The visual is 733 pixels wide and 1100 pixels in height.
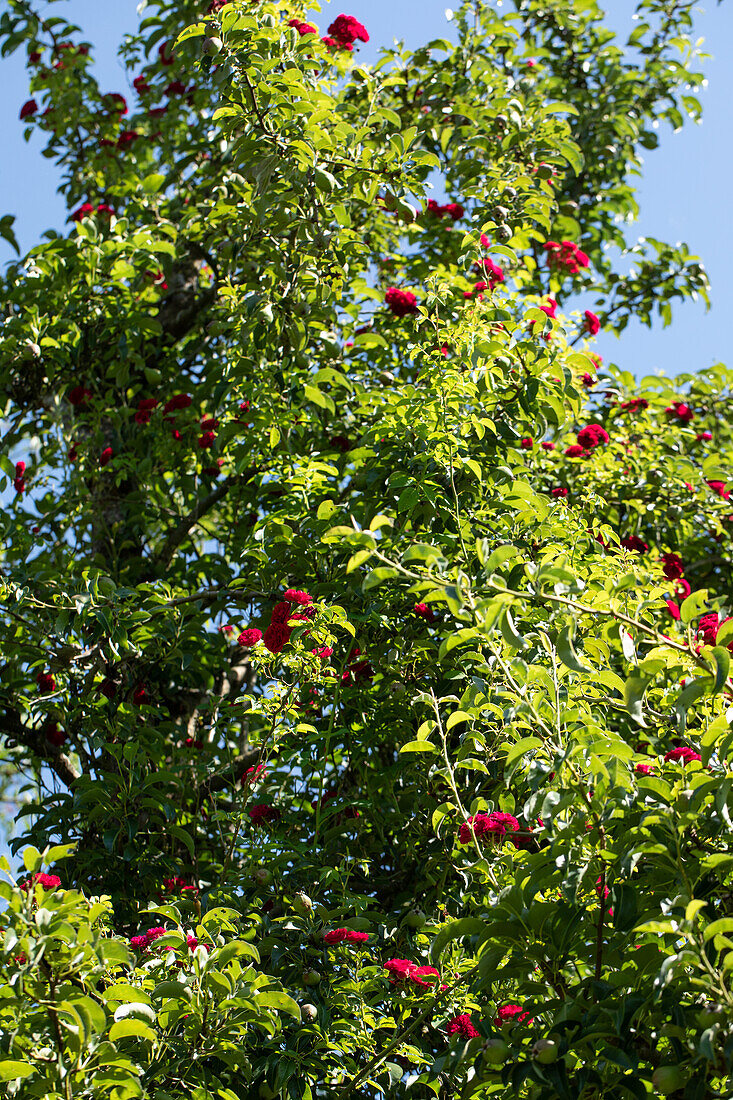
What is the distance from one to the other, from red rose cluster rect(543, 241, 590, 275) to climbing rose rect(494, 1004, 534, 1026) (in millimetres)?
3206

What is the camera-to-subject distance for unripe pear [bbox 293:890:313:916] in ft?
7.30

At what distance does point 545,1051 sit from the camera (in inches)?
58.9

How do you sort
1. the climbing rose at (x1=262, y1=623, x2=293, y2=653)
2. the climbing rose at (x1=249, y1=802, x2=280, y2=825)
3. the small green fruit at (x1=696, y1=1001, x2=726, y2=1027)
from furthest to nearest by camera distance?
the climbing rose at (x1=249, y1=802, x2=280, y2=825), the climbing rose at (x1=262, y1=623, x2=293, y2=653), the small green fruit at (x1=696, y1=1001, x2=726, y2=1027)

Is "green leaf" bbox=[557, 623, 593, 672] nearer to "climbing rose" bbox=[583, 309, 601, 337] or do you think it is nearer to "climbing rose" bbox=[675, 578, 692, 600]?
"climbing rose" bbox=[675, 578, 692, 600]

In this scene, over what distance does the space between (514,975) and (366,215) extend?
317cm

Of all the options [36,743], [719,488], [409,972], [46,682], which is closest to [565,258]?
[719,488]

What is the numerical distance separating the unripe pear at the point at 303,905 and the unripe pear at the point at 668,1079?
987 mm

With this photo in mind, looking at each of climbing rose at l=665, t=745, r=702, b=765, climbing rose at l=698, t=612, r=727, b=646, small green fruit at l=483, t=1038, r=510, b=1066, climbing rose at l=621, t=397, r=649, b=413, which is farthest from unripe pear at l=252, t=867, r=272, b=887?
climbing rose at l=621, t=397, r=649, b=413

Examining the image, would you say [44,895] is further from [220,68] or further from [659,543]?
[659,543]

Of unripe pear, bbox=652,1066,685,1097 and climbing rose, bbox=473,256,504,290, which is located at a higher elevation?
climbing rose, bbox=473,256,504,290

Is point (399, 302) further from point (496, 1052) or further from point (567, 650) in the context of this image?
point (496, 1052)

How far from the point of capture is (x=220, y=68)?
2846 mm

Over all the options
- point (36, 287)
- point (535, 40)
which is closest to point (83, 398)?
point (36, 287)

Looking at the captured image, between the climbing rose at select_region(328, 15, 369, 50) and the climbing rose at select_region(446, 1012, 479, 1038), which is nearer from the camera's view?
the climbing rose at select_region(446, 1012, 479, 1038)
